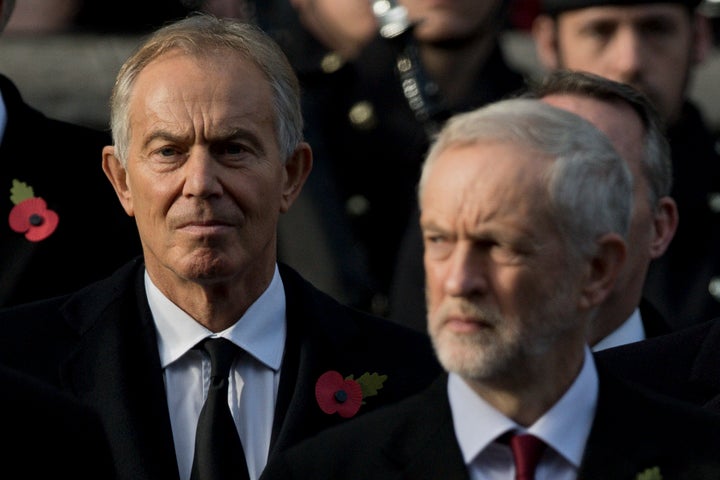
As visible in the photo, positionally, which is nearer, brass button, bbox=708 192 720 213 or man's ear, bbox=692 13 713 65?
brass button, bbox=708 192 720 213

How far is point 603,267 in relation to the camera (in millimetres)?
4645

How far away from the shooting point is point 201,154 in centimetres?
549

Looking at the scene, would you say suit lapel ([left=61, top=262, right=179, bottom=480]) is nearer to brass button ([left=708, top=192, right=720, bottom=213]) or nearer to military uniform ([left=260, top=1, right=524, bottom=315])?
military uniform ([left=260, top=1, right=524, bottom=315])

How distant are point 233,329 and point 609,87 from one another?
137cm

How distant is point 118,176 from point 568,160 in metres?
1.54

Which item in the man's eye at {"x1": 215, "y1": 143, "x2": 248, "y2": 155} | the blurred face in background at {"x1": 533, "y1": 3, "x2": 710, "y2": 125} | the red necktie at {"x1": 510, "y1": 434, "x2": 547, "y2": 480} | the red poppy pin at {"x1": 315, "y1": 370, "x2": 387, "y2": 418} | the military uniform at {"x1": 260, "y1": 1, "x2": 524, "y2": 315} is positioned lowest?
the military uniform at {"x1": 260, "y1": 1, "x2": 524, "y2": 315}

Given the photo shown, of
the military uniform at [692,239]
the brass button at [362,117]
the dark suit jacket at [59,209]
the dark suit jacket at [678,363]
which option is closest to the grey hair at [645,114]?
the dark suit jacket at [678,363]

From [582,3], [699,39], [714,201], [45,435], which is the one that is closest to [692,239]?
[714,201]

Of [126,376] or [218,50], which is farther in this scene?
[218,50]

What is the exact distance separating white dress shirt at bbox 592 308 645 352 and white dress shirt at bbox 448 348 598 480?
5.28 feet

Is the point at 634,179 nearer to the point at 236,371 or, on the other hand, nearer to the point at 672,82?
the point at 236,371

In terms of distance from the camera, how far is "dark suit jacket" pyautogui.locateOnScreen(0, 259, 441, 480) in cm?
531

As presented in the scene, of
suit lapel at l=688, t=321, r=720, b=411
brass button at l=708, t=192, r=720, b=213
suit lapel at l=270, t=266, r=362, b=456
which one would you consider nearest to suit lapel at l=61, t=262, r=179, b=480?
suit lapel at l=270, t=266, r=362, b=456

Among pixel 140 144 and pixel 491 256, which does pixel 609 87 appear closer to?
pixel 140 144
